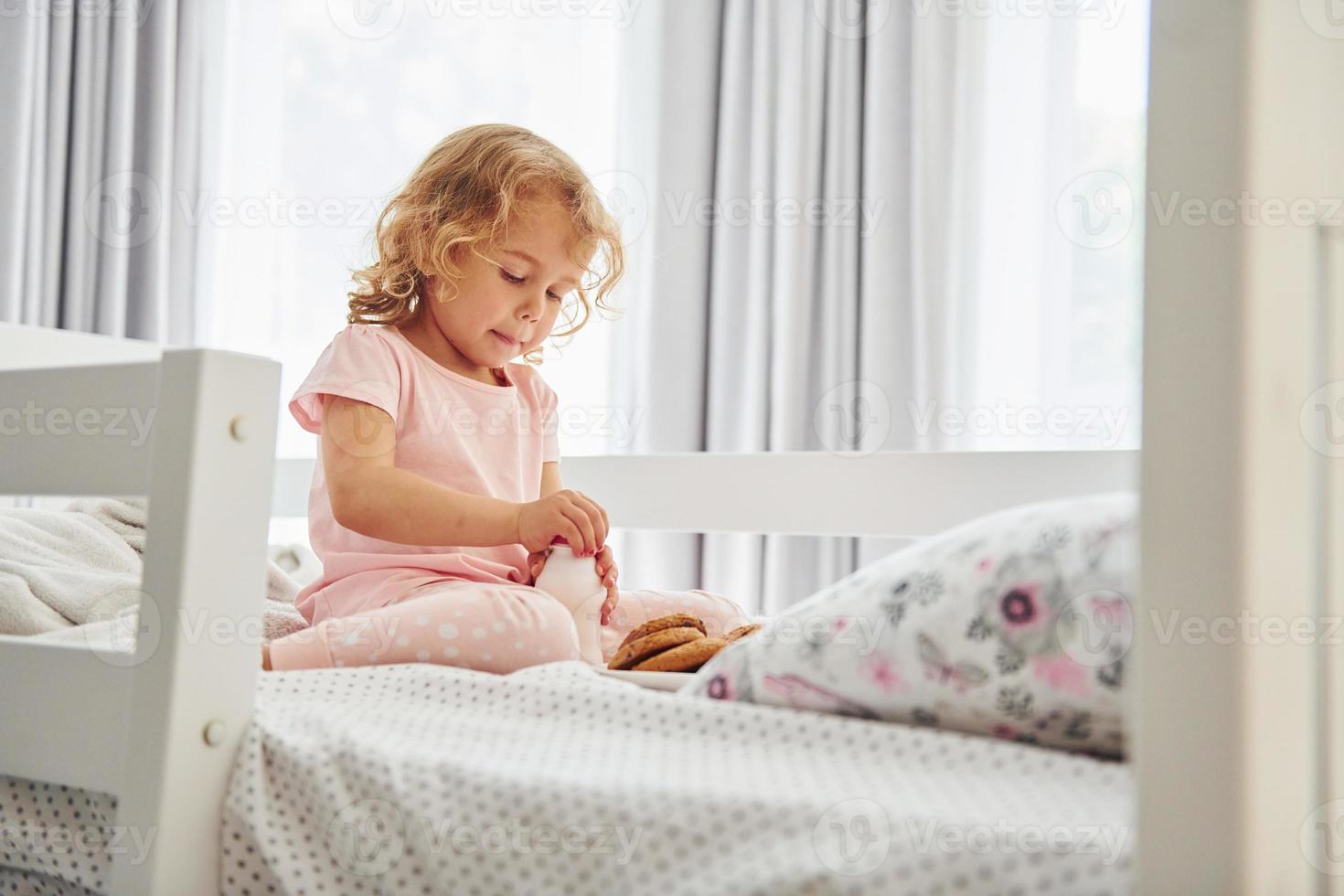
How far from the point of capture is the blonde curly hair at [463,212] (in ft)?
3.53

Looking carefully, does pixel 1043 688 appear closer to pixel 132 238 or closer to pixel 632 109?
pixel 632 109

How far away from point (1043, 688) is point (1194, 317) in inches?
7.0

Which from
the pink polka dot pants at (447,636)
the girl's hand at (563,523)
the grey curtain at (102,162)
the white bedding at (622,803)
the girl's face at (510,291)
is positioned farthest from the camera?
the grey curtain at (102,162)

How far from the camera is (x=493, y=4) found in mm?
2203

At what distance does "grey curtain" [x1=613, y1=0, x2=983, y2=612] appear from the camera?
182 cm

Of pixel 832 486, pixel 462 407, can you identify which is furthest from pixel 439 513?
pixel 832 486

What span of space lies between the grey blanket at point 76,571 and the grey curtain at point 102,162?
3.64ft

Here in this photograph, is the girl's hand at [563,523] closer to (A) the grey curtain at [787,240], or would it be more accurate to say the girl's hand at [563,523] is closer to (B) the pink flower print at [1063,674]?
(B) the pink flower print at [1063,674]

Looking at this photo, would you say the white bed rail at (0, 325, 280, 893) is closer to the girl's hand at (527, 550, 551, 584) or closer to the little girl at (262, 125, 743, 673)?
the little girl at (262, 125, 743, 673)

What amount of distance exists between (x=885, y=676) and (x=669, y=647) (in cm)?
29

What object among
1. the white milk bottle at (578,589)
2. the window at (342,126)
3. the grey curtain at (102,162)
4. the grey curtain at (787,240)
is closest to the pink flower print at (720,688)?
the white milk bottle at (578,589)

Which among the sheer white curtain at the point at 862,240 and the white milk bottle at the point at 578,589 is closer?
the white milk bottle at the point at 578,589

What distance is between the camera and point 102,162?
7.29 feet

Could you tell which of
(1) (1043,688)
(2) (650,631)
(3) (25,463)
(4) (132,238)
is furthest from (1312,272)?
(4) (132,238)
